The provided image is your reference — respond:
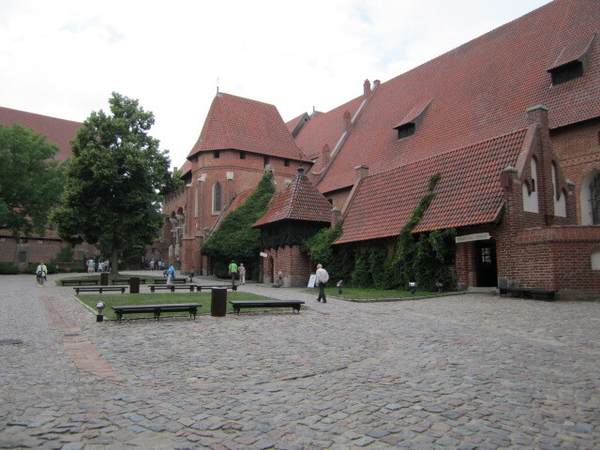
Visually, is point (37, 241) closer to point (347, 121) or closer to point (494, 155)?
point (347, 121)

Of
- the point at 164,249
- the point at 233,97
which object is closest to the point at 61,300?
the point at 233,97

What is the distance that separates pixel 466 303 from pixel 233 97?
3768 cm

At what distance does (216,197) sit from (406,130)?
1990cm

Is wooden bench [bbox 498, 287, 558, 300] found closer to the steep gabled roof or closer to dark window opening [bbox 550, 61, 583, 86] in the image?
dark window opening [bbox 550, 61, 583, 86]

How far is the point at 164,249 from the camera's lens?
66.4m

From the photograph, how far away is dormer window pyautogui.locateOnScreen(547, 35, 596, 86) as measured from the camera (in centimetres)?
→ 2280

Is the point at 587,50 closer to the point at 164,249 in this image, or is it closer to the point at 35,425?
the point at 35,425

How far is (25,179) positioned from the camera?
40969mm

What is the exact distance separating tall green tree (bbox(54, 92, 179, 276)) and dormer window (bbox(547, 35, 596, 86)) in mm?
23619

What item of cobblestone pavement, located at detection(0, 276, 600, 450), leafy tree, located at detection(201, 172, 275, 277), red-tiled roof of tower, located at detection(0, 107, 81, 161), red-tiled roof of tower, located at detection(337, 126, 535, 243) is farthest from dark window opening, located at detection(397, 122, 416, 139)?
red-tiled roof of tower, located at detection(0, 107, 81, 161)

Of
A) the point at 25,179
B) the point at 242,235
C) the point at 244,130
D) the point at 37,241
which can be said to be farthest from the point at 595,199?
the point at 37,241

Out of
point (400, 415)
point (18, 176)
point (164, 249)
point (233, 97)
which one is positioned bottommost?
point (400, 415)

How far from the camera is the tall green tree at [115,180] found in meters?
29.9

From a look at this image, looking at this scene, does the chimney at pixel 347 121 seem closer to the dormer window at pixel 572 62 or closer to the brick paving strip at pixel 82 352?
the dormer window at pixel 572 62
